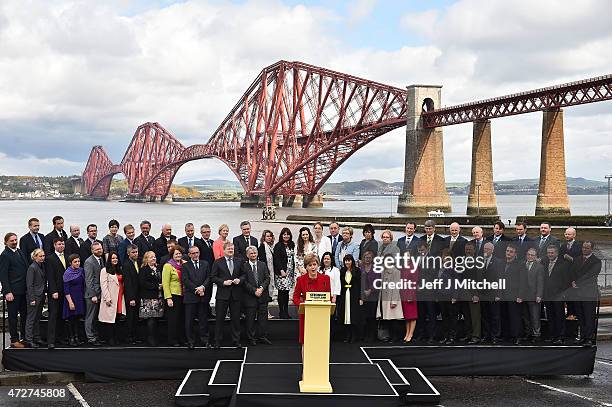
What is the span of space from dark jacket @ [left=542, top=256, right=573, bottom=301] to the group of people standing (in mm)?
15

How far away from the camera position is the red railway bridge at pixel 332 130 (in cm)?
7106

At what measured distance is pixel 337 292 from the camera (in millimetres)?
11352

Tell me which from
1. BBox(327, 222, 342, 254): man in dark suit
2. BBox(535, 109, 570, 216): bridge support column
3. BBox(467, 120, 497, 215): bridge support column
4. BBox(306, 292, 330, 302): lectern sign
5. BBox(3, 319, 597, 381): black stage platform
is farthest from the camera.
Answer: BBox(467, 120, 497, 215): bridge support column

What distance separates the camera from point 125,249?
12672mm

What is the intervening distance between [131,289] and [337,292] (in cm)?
301

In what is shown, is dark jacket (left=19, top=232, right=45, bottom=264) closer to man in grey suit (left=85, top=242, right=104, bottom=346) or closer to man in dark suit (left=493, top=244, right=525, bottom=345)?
man in grey suit (left=85, top=242, right=104, bottom=346)

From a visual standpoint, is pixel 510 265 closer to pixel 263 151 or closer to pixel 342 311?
pixel 342 311

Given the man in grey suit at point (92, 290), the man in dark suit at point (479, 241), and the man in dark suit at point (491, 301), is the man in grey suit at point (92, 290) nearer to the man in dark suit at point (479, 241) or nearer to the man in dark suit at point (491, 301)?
the man in dark suit at point (479, 241)

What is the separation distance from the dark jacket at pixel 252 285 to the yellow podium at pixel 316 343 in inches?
91.6

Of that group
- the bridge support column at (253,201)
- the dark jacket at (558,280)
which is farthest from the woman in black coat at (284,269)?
the bridge support column at (253,201)

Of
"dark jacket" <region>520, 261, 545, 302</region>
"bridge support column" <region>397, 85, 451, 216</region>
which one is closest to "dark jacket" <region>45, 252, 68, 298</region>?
"dark jacket" <region>520, 261, 545, 302</region>

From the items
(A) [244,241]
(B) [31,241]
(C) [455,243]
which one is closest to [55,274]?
(B) [31,241]

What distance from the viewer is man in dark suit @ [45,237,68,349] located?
11.0m

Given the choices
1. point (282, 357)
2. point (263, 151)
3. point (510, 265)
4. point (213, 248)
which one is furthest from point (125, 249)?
point (263, 151)
